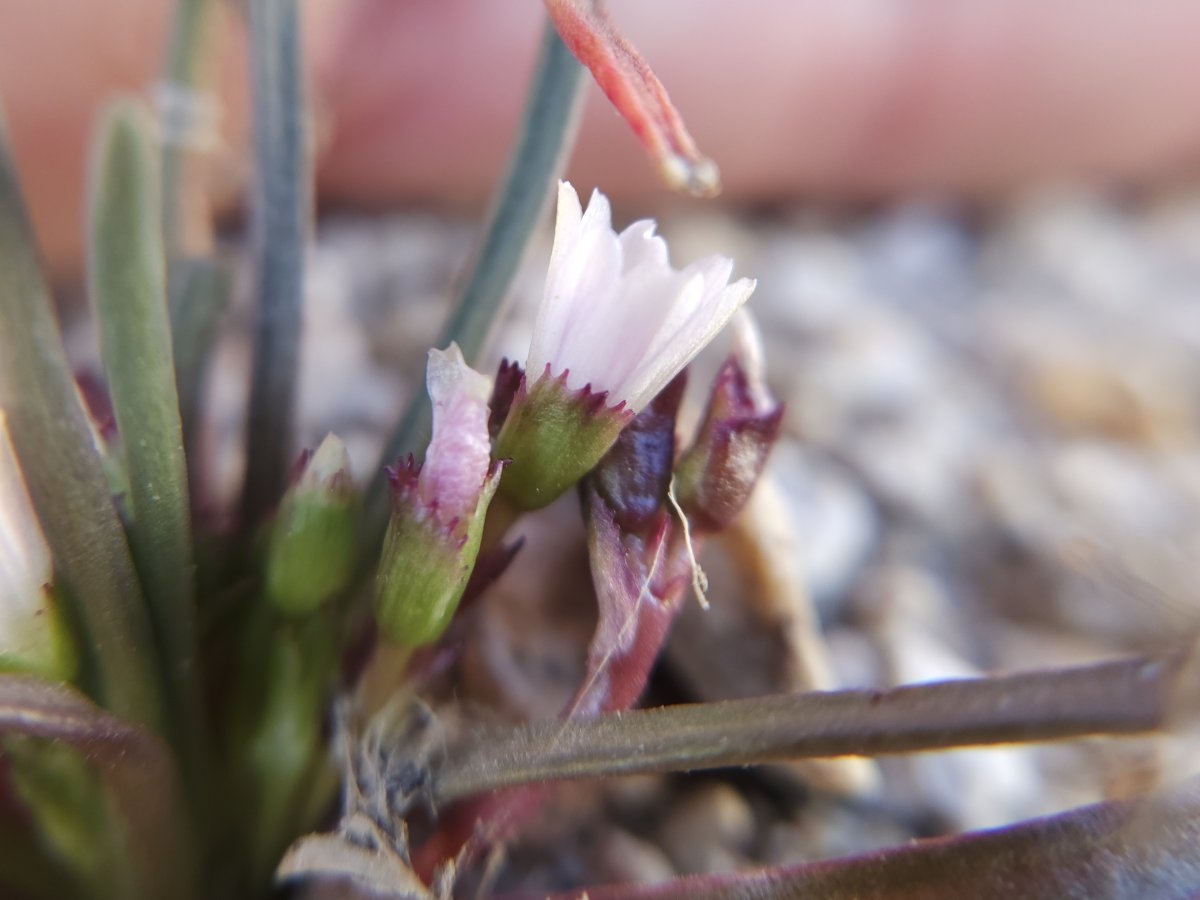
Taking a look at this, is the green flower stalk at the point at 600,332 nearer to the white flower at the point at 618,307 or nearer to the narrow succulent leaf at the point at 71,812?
the white flower at the point at 618,307

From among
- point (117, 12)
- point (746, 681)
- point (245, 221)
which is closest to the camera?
point (746, 681)

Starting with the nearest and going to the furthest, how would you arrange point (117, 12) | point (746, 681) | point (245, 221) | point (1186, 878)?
point (1186, 878) < point (746, 681) < point (117, 12) < point (245, 221)

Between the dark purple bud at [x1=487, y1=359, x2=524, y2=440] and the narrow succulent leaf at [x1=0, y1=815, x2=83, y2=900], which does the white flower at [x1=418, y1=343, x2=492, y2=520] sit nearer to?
the dark purple bud at [x1=487, y1=359, x2=524, y2=440]

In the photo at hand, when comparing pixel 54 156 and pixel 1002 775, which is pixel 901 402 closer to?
pixel 1002 775

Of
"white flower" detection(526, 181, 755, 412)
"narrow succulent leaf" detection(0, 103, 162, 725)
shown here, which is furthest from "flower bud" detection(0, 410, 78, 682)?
"white flower" detection(526, 181, 755, 412)

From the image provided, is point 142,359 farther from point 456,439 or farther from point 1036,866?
point 1036,866

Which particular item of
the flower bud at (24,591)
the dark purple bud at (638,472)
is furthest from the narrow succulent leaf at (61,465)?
the dark purple bud at (638,472)

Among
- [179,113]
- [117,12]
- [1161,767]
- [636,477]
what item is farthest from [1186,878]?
[117,12]
